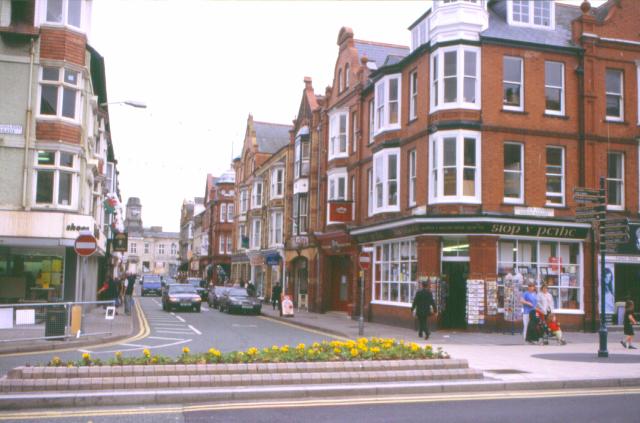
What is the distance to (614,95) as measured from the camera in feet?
87.5

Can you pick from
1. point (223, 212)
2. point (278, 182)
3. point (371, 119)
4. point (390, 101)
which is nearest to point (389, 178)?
point (390, 101)

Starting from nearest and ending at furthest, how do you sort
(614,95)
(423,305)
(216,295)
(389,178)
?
(423,305) → (614,95) → (389,178) → (216,295)

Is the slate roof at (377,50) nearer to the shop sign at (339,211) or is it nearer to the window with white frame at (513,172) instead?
the shop sign at (339,211)

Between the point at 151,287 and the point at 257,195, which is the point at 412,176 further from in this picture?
the point at 151,287

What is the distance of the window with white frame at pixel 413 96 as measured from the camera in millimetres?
27250

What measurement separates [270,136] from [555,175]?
38464mm

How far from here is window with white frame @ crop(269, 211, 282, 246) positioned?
48.5 m

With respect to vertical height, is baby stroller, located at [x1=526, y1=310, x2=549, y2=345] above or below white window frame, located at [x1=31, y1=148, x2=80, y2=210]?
below

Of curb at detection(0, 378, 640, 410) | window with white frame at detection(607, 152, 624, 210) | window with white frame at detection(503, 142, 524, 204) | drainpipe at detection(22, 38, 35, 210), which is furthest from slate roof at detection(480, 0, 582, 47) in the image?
drainpipe at detection(22, 38, 35, 210)

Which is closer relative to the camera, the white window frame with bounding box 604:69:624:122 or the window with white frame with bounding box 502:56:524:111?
the window with white frame with bounding box 502:56:524:111

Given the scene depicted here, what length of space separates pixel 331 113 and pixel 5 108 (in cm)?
1712

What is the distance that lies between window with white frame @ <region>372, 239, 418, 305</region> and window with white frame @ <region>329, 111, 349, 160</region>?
7.02 meters

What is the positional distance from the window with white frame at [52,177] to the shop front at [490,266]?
13037mm

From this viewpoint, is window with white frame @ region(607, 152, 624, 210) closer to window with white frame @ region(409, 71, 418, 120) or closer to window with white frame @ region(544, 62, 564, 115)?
window with white frame @ region(544, 62, 564, 115)
